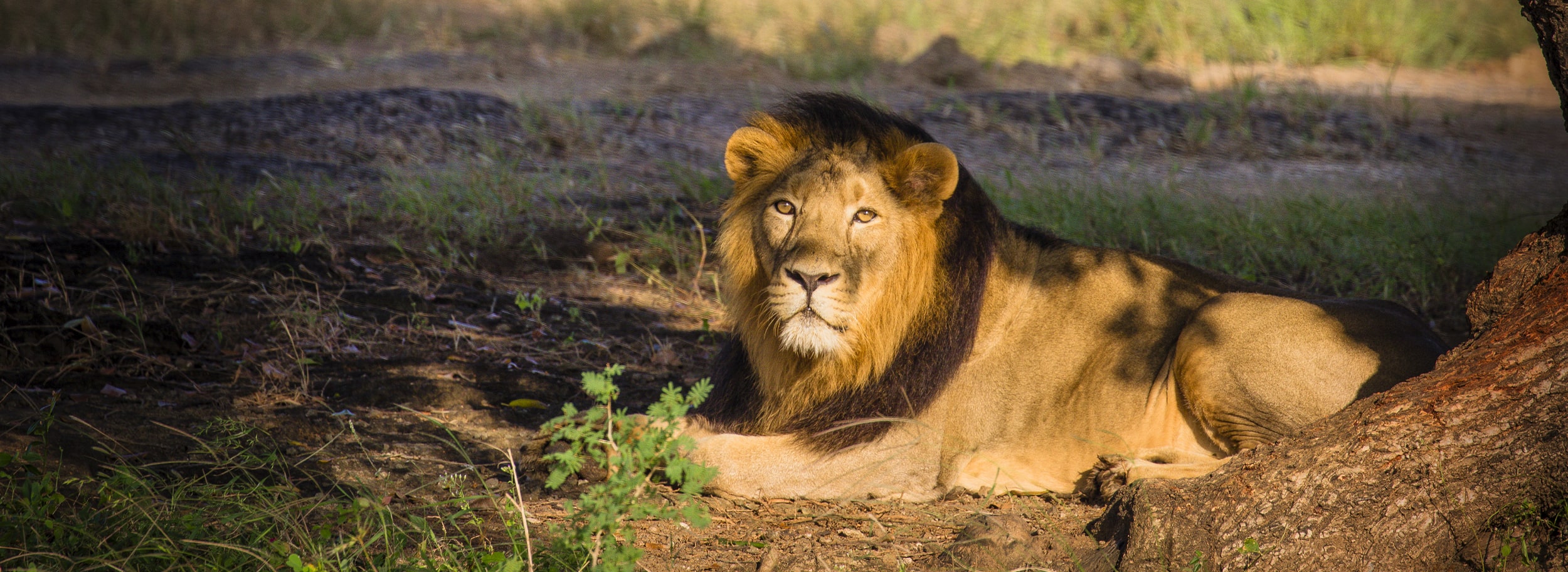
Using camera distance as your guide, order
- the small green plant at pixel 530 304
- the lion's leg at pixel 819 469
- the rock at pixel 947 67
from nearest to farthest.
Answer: the lion's leg at pixel 819 469 → the small green plant at pixel 530 304 → the rock at pixel 947 67

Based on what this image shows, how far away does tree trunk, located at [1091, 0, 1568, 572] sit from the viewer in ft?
8.00

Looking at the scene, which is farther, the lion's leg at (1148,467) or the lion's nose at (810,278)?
the lion's leg at (1148,467)

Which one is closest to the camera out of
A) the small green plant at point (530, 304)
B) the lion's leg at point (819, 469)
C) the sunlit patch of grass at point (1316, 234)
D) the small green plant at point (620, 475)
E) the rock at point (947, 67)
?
the small green plant at point (620, 475)

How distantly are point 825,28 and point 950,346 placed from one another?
10152 mm

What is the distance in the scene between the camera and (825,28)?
13234 millimetres

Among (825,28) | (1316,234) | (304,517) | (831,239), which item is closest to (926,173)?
(831,239)

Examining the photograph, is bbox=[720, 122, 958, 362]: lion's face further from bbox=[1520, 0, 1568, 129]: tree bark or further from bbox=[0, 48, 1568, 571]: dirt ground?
bbox=[1520, 0, 1568, 129]: tree bark

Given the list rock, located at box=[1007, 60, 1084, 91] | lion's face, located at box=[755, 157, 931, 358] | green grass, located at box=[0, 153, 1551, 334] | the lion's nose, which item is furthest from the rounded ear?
rock, located at box=[1007, 60, 1084, 91]

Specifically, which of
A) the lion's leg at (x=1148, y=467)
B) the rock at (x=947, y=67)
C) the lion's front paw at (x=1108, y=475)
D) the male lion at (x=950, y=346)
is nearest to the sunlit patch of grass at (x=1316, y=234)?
the male lion at (x=950, y=346)

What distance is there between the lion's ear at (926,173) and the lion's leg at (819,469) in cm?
82

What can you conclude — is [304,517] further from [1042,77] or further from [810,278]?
[1042,77]

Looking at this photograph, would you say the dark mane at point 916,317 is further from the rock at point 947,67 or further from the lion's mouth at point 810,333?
the rock at point 947,67

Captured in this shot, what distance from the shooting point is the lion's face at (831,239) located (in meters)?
3.28

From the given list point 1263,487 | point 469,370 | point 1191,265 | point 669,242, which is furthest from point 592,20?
point 1263,487
